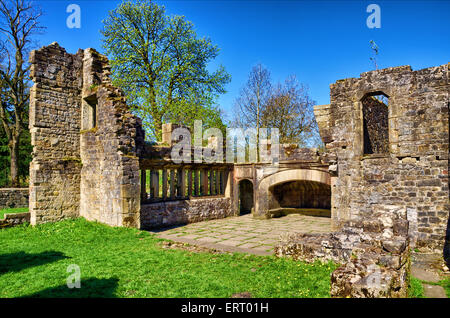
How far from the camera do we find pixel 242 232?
431 inches

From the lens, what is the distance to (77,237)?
9203 mm

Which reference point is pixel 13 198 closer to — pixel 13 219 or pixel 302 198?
pixel 13 219

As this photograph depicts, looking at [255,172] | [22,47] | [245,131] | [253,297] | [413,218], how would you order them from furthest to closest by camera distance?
[245,131]
[22,47]
[255,172]
[413,218]
[253,297]

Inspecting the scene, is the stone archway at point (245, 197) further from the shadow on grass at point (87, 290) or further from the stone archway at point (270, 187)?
the shadow on grass at point (87, 290)

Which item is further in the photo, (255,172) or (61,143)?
(255,172)

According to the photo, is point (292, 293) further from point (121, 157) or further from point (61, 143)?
point (61, 143)

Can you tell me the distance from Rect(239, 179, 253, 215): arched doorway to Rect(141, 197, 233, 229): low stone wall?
1.82 metres

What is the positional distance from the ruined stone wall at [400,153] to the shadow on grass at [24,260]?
27.1ft

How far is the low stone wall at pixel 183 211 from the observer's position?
11.5 metres

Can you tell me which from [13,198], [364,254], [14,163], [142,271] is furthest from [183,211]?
Result: [14,163]

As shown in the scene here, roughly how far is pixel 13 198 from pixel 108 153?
9.56 m

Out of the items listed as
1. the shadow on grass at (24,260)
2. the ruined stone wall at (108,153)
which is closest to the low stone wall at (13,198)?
the ruined stone wall at (108,153)

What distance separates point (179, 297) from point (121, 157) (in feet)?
21.2
